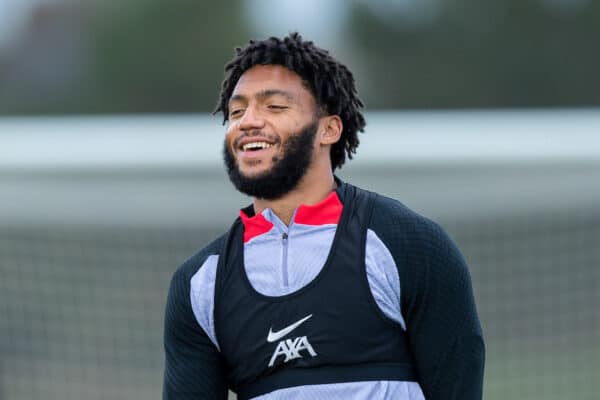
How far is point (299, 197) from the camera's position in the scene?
3311mm

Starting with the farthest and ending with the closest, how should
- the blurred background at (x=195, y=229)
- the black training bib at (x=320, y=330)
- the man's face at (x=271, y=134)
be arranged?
the blurred background at (x=195, y=229) → the man's face at (x=271, y=134) → the black training bib at (x=320, y=330)

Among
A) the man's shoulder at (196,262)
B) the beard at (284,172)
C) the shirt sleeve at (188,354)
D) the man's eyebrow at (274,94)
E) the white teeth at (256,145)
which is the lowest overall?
the shirt sleeve at (188,354)

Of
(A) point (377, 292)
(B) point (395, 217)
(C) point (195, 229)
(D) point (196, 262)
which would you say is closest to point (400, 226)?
(B) point (395, 217)

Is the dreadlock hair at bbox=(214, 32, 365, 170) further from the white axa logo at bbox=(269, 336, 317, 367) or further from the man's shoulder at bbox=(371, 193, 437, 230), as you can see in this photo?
the white axa logo at bbox=(269, 336, 317, 367)

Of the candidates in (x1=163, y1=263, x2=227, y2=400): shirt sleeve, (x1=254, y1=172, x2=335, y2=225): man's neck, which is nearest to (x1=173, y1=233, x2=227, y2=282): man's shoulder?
(x1=163, y1=263, x2=227, y2=400): shirt sleeve

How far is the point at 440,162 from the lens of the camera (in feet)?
24.3

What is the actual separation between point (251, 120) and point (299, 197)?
0.78 ft

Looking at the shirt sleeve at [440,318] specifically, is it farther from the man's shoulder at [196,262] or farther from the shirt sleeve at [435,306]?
the man's shoulder at [196,262]

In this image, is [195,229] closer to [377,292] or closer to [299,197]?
[299,197]

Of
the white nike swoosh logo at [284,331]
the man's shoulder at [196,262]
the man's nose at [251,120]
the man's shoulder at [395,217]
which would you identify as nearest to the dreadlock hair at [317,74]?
the man's nose at [251,120]

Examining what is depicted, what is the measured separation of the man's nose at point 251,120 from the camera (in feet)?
10.6

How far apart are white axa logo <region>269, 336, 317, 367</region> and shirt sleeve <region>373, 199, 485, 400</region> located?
24 cm

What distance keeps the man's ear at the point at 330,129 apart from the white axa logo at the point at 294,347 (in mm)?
518

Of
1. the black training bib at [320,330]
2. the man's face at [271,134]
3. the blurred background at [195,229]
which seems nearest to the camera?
the black training bib at [320,330]
